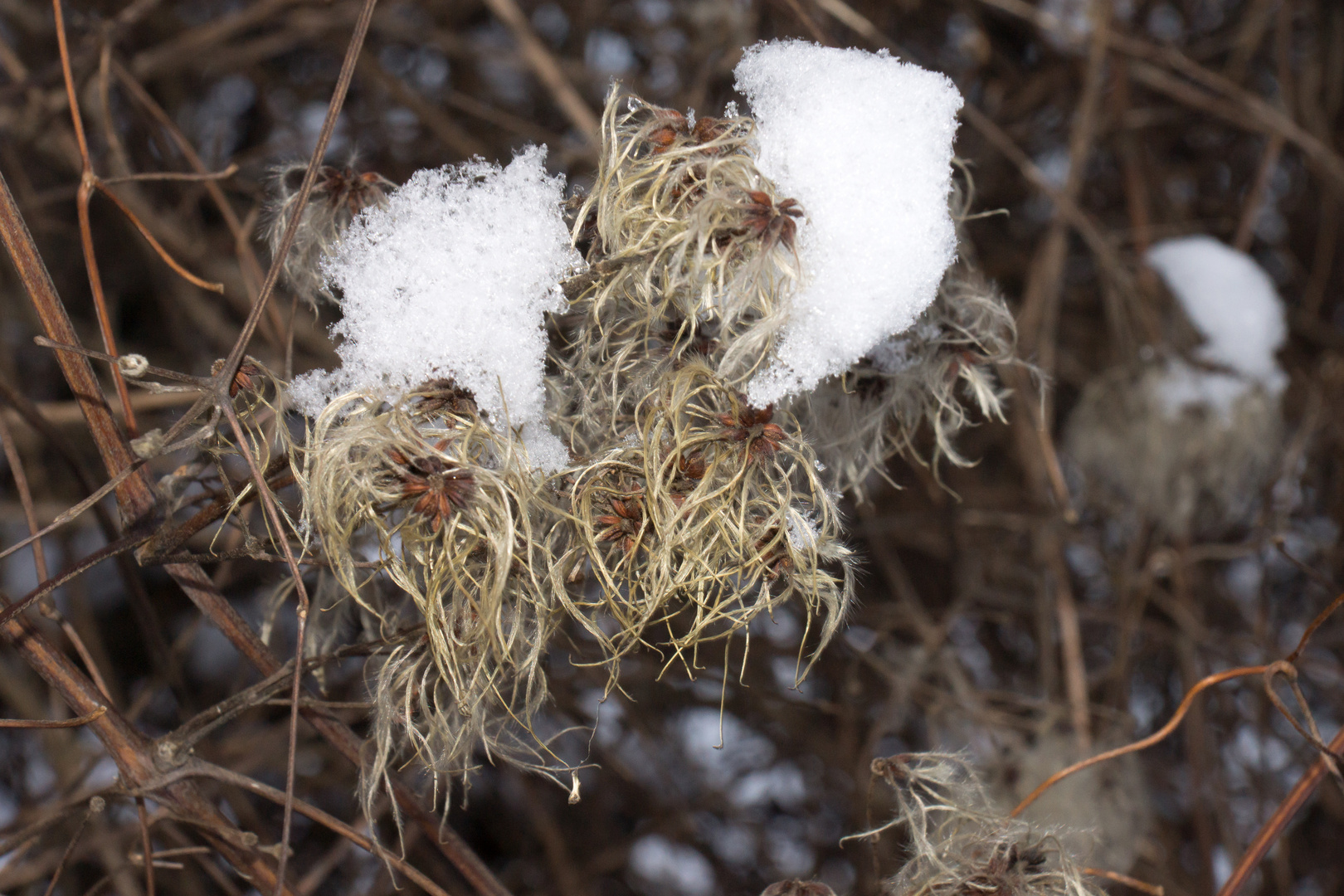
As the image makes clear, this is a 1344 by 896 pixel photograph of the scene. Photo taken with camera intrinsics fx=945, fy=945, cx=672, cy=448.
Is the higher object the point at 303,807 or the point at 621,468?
the point at 621,468

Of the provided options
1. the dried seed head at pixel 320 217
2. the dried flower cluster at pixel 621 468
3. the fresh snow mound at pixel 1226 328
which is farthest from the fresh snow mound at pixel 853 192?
the fresh snow mound at pixel 1226 328

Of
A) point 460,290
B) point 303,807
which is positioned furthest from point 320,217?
point 303,807

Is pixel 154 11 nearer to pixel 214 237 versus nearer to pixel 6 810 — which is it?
pixel 214 237

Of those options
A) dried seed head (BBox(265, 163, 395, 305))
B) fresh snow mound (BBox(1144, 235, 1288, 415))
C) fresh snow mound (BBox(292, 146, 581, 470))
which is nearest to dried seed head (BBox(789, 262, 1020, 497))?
fresh snow mound (BBox(292, 146, 581, 470))

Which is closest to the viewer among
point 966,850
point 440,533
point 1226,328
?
point 440,533

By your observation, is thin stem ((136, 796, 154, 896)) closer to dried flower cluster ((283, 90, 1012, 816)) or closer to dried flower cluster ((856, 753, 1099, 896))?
dried flower cluster ((283, 90, 1012, 816))

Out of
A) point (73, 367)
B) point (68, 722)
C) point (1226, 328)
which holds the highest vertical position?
point (73, 367)

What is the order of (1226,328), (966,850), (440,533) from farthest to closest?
(1226,328) < (966,850) < (440,533)

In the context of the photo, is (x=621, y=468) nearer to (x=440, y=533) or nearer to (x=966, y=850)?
(x=440, y=533)
